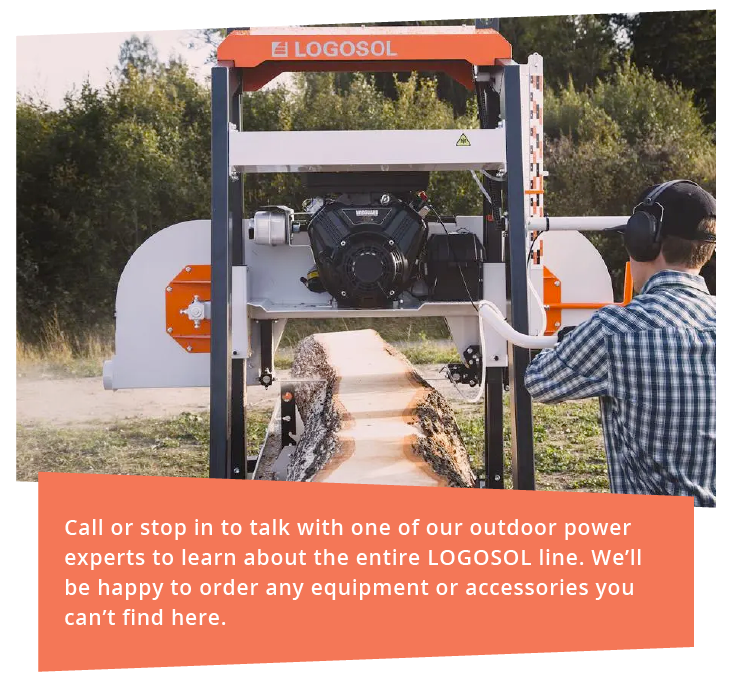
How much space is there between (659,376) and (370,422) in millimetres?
1970

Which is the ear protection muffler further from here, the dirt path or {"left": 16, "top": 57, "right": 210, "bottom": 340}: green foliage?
{"left": 16, "top": 57, "right": 210, "bottom": 340}: green foliage

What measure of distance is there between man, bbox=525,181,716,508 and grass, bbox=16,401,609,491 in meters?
3.63

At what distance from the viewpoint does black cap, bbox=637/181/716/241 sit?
2.63 meters

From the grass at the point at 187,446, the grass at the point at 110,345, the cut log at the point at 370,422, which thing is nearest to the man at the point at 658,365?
the cut log at the point at 370,422

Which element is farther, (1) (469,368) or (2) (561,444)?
(2) (561,444)

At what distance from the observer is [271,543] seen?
306 cm

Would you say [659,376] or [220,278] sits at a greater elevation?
[220,278]

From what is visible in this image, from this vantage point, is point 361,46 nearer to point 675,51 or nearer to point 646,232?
point 646,232

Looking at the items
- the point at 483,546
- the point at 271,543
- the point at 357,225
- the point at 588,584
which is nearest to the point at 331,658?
the point at 271,543

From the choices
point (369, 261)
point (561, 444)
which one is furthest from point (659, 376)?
point (561, 444)

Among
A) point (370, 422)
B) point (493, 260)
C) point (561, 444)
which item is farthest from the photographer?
point (561, 444)

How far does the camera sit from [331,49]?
3.79m

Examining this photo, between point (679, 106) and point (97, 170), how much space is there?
7627 millimetres

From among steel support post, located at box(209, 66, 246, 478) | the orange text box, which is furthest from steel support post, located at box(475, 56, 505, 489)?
the orange text box
